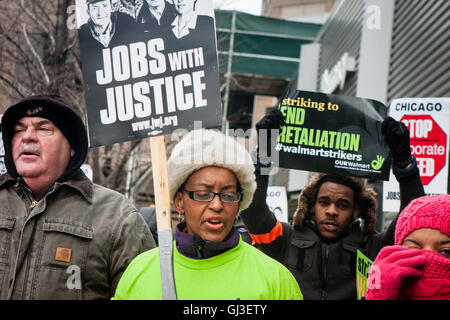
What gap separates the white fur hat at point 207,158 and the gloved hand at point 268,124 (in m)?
0.84

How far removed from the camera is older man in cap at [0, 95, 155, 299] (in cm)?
307

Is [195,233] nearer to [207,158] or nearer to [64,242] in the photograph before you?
[207,158]

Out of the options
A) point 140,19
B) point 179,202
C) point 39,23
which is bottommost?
point 179,202

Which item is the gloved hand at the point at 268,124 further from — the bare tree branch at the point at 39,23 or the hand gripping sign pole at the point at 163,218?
the bare tree branch at the point at 39,23

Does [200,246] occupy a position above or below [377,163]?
below

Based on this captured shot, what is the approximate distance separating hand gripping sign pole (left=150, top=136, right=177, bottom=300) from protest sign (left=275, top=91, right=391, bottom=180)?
5.30ft

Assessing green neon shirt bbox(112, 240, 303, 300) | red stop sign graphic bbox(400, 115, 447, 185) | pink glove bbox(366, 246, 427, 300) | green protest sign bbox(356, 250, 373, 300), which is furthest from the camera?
red stop sign graphic bbox(400, 115, 447, 185)

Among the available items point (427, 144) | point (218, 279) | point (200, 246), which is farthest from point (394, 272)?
point (427, 144)

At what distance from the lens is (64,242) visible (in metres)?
3.12

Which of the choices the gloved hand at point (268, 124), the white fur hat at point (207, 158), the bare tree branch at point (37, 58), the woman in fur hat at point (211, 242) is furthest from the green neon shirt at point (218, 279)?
the bare tree branch at point (37, 58)

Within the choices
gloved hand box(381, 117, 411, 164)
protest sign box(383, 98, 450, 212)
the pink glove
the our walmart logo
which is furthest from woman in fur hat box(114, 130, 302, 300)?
protest sign box(383, 98, 450, 212)

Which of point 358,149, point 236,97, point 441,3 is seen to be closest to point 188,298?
point 358,149

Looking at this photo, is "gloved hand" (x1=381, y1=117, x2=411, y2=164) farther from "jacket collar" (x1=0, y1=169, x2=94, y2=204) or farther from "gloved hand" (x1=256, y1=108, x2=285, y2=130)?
"jacket collar" (x1=0, y1=169, x2=94, y2=204)

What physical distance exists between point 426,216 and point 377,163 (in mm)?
1552
